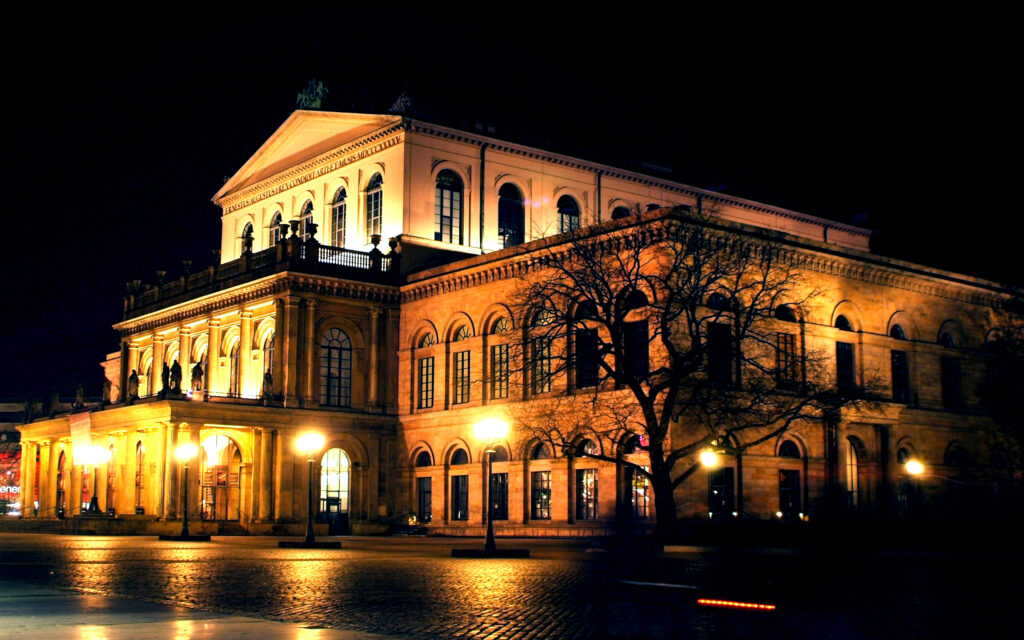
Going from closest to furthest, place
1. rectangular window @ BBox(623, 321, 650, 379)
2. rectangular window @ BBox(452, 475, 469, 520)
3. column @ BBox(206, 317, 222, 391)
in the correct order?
1. rectangular window @ BBox(623, 321, 650, 379)
2. rectangular window @ BBox(452, 475, 469, 520)
3. column @ BBox(206, 317, 222, 391)

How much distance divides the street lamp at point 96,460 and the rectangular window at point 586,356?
25496 mm

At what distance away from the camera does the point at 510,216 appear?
61.0 meters

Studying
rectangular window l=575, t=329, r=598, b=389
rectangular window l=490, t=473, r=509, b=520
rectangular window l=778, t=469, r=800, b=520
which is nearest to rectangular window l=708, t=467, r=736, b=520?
rectangular window l=778, t=469, r=800, b=520

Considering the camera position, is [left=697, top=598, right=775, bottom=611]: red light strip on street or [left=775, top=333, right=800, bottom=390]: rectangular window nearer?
[left=697, top=598, right=775, bottom=611]: red light strip on street

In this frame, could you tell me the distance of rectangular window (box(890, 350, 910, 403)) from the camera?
5331 centimetres

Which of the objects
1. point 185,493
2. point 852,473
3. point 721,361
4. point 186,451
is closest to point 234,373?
point 186,451

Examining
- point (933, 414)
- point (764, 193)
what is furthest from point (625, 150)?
point (933, 414)

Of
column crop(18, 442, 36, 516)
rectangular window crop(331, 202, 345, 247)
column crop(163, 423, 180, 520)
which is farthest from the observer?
column crop(18, 442, 36, 516)

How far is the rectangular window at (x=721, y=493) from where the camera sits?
45.3m

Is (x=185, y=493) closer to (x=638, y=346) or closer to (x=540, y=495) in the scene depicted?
(x=540, y=495)

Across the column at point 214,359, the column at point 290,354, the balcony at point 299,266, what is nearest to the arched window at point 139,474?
the column at point 214,359

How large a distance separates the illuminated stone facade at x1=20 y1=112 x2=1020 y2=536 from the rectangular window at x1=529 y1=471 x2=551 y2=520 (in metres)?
0.12

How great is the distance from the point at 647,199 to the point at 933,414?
64.6 feet

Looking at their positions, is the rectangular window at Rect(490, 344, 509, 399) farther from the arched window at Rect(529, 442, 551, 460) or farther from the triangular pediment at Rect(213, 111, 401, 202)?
the triangular pediment at Rect(213, 111, 401, 202)
